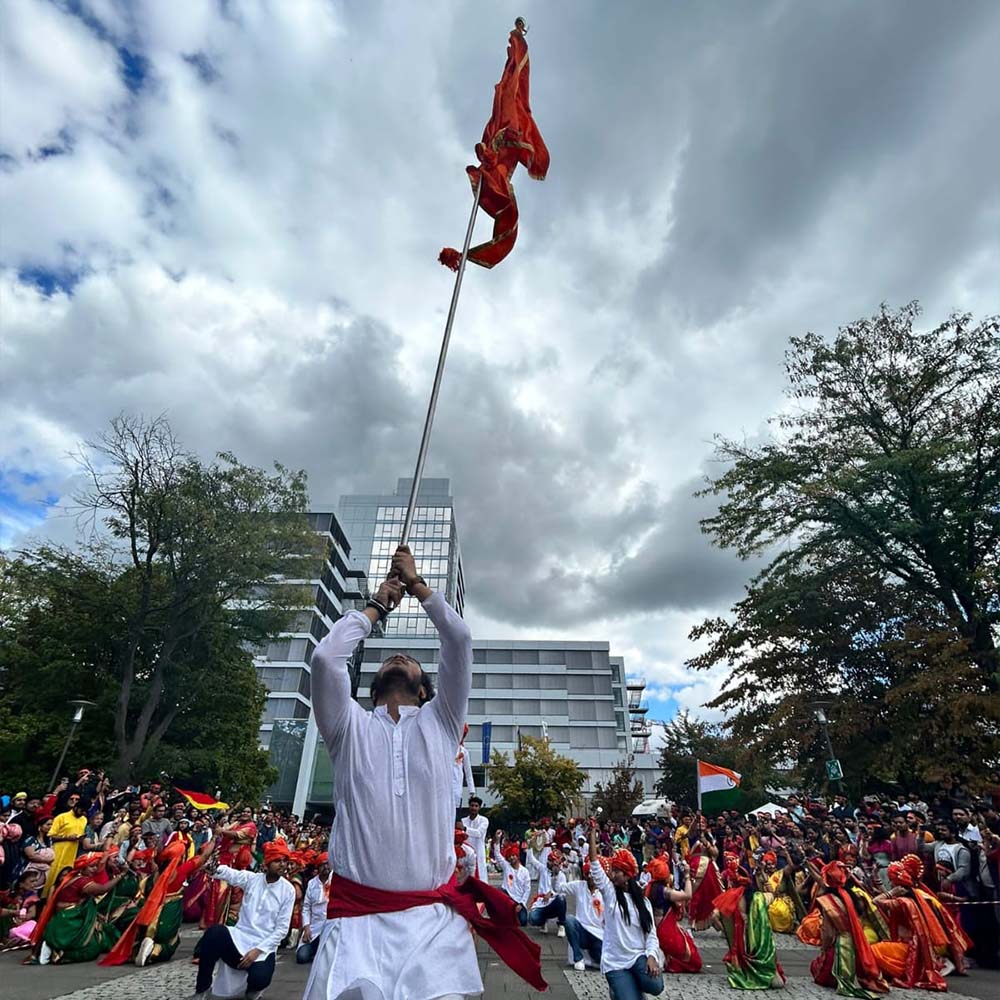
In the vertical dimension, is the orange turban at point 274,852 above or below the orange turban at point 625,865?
above

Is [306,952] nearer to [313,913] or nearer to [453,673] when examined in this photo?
[313,913]

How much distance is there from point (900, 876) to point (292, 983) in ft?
26.1

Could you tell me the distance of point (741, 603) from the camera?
20750mm

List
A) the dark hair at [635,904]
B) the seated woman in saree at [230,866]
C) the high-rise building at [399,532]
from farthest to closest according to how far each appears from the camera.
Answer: the high-rise building at [399,532] → the seated woman in saree at [230,866] → the dark hair at [635,904]

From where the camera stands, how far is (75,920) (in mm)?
8422

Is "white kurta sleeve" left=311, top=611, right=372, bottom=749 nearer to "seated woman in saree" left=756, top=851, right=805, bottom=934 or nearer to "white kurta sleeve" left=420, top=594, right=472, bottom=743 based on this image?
"white kurta sleeve" left=420, top=594, right=472, bottom=743

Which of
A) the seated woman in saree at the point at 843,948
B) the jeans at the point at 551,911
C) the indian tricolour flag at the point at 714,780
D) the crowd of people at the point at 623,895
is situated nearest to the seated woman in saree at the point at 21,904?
the crowd of people at the point at 623,895

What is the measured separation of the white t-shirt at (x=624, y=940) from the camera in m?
5.77

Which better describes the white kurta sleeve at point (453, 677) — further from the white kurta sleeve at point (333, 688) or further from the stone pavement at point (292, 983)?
the stone pavement at point (292, 983)

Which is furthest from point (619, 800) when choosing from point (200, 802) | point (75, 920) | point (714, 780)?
point (75, 920)

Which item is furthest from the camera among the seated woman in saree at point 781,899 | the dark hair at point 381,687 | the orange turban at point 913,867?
the seated woman in saree at point 781,899

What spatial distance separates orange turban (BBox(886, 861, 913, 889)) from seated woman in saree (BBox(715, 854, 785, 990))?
1.85 meters

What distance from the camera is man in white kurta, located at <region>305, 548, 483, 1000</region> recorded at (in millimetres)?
2049

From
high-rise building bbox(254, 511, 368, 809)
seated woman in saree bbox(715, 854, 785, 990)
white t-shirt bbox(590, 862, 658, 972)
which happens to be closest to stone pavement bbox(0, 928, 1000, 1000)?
seated woman in saree bbox(715, 854, 785, 990)
